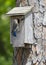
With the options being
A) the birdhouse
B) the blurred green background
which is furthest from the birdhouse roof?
the blurred green background

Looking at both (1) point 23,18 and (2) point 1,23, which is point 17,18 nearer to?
(1) point 23,18

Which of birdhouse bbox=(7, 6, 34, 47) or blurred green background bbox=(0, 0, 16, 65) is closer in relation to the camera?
birdhouse bbox=(7, 6, 34, 47)

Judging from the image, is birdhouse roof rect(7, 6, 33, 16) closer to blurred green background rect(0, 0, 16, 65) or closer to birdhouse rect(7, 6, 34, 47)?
birdhouse rect(7, 6, 34, 47)

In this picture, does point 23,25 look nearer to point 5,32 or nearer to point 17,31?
point 17,31

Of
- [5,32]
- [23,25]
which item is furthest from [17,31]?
[5,32]

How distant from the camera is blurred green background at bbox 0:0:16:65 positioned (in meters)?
6.68

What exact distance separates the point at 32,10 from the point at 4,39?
3704mm

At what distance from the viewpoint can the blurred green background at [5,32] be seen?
21.9ft

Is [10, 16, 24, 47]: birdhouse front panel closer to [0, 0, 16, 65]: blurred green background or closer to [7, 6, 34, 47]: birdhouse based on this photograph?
[7, 6, 34, 47]: birdhouse

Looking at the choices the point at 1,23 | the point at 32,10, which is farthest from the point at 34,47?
the point at 1,23

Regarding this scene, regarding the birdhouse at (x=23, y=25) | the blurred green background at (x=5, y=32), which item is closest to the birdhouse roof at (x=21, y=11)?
the birdhouse at (x=23, y=25)

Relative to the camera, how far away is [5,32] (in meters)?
6.87

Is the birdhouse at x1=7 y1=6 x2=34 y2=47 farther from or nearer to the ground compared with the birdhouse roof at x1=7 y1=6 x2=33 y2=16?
nearer to the ground

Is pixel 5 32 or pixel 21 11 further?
pixel 5 32
